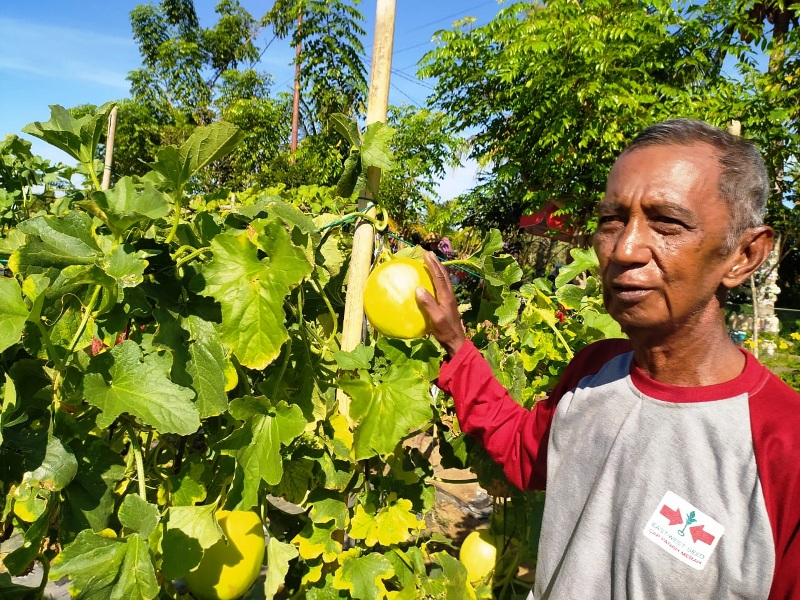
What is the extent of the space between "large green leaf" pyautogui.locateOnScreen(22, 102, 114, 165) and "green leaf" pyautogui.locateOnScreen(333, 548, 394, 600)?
104 centimetres

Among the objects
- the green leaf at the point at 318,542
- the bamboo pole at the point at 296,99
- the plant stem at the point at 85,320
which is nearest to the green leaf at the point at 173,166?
the plant stem at the point at 85,320

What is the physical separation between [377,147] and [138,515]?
2.73 ft

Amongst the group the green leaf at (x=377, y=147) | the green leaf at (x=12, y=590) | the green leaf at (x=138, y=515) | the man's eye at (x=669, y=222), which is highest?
the green leaf at (x=377, y=147)

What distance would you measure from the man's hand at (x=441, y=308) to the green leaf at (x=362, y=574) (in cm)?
56

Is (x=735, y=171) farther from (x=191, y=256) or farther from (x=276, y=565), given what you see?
(x=276, y=565)

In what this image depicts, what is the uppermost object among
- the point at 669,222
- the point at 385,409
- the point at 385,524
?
the point at 669,222

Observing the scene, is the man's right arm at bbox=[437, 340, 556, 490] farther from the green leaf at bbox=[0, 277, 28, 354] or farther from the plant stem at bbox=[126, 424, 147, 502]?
the green leaf at bbox=[0, 277, 28, 354]

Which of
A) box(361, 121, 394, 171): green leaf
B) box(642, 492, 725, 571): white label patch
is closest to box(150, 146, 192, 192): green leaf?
box(361, 121, 394, 171): green leaf

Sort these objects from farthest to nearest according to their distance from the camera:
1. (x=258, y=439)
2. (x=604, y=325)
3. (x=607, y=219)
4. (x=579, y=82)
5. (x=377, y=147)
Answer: (x=579, y=82) → (x=604, y=325) → (x=377, y=147) → (x=258, y=439) → (x=607, y=219)

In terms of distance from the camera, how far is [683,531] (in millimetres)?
859

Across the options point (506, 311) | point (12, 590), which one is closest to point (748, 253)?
point (506, 311)

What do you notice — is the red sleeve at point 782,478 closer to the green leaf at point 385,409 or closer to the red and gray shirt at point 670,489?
the red and gray shirt at point 670,489

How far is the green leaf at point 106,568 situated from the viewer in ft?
3.05

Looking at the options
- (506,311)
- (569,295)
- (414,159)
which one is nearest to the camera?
(506,311)
